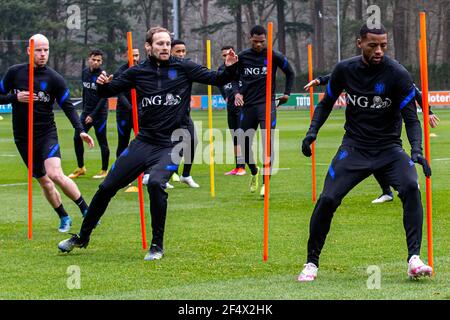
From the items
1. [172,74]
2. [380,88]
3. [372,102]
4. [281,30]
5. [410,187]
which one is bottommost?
[410,187]

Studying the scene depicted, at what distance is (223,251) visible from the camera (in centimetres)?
1039

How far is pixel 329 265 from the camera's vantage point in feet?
30.9

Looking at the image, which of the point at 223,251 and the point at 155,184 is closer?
the point at 155,184

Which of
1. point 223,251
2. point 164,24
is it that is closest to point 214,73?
point 223,251

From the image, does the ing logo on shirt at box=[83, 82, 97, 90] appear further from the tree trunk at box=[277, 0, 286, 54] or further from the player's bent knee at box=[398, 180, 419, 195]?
the tree trunk at box=[277, 0, 286, 54]

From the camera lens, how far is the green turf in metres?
8.19

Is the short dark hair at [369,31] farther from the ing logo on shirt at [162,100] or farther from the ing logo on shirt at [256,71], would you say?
the ing logo on shirt at [256,71]

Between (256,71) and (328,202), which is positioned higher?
(256,71)

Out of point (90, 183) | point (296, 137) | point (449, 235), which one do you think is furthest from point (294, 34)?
point (449, 235)

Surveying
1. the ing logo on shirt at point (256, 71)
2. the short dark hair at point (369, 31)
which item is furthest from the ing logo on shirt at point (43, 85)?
the short dark hair at point (369, 31)

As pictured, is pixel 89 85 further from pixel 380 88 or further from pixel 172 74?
pixel 380 88

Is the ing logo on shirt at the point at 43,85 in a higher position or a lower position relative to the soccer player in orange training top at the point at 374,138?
higher

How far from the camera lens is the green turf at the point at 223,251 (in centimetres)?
819

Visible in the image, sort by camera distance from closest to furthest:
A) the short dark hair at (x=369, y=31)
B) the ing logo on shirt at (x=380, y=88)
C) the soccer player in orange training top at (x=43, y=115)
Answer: the short dark hair at (x=369, y=31) → the ing logo on shirt at (x=380, y=88) → the soccer player in orange training top at (x=43, y=115)
